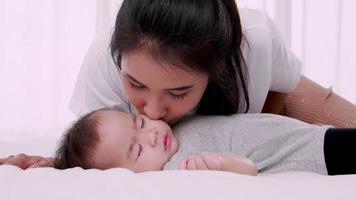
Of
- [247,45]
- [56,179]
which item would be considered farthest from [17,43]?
[56,179]

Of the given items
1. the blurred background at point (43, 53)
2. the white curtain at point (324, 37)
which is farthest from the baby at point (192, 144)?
the white curtain at point (324, 37)

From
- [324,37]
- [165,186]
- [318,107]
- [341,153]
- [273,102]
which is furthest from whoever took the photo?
[324,37]

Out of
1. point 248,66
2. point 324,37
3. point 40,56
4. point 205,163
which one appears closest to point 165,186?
point 205,163

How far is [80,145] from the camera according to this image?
44.9 inches

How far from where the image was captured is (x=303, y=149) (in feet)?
3.79

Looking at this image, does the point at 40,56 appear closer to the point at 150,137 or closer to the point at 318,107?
the point at 318,107

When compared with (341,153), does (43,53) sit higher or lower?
lower

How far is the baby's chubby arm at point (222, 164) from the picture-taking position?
3.26ft

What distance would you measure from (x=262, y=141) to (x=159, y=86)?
0.82ft

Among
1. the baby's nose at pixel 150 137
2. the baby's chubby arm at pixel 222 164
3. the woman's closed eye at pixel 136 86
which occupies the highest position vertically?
the woman's closed eye at pixel 136 86

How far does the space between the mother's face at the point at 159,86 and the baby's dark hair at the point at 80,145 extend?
11 centimetres

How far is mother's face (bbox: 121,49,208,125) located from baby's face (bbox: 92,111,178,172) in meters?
0.04

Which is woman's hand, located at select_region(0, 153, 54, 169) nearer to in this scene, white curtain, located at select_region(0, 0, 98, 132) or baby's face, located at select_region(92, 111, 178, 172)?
baby's face, located at select_region(92, 111, 178, 172)

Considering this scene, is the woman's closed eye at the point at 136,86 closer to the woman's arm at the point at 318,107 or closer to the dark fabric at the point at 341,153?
the dark fabric at the point at 341,153
